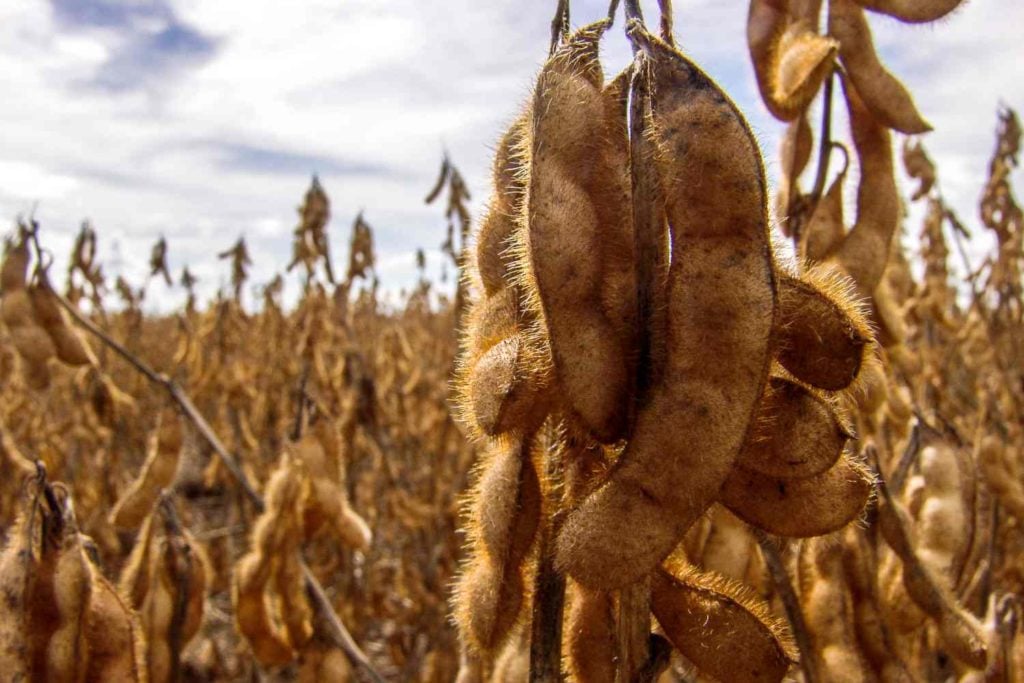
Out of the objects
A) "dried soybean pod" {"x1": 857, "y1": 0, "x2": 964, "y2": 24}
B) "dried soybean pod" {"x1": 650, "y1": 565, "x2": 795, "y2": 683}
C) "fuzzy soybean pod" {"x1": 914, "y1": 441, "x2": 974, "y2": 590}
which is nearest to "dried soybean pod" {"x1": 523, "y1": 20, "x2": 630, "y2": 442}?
"dried soybean pod" {"x1": 650, "y1": 565, "x2": 795, "y2": 683}

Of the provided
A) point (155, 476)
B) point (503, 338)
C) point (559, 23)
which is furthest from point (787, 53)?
point (155, 476)

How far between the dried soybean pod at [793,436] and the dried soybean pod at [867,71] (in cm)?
117

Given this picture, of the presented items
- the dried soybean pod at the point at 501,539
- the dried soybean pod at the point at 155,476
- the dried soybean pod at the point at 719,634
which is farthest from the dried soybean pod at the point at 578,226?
the dried soybean pod at the point at 155,476

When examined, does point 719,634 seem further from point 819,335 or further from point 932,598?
point 932,598

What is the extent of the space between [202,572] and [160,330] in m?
18.3

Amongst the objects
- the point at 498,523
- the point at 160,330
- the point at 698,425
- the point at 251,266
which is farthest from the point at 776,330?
the point at 160,330

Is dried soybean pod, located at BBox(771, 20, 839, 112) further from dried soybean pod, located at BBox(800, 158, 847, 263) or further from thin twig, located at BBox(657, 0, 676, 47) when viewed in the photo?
thin twig, located at BBox(657, 0, 676, 47)

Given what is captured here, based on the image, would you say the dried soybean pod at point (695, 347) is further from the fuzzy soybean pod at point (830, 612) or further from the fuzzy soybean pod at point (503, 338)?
the fuzzy soybean pod at point (830, 612)

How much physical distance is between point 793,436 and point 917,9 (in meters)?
1.22

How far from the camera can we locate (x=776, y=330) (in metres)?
0.88

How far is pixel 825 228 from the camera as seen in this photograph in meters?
2.02

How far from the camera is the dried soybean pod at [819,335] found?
39.0 inches

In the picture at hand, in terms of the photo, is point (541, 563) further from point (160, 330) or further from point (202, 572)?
point (160, 330)

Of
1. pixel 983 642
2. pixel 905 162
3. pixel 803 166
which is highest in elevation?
pixel 905 162
